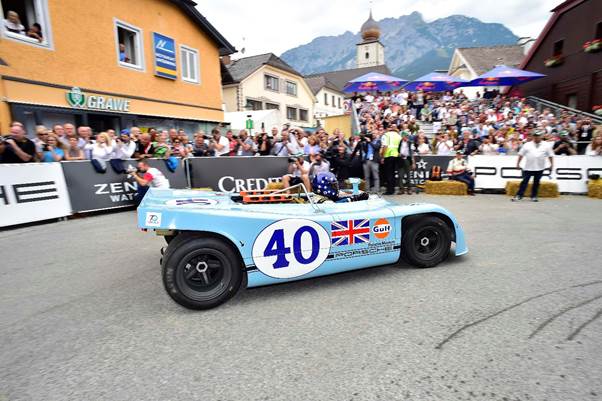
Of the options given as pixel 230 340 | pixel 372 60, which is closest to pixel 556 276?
pixel 230 340

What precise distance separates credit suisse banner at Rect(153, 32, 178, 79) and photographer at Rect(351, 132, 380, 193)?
8845 mm

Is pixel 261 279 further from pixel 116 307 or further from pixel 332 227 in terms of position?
Result: pixel 116 307

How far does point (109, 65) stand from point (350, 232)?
1151 cm

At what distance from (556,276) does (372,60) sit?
85.2 meters

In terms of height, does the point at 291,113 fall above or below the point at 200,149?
above

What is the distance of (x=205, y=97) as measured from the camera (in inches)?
616

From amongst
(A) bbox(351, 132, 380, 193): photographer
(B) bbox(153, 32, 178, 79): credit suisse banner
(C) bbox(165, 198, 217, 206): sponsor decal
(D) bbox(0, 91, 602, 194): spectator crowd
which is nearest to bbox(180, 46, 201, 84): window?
(B) bbox(153, 32, 178, 79): credit suisse banner

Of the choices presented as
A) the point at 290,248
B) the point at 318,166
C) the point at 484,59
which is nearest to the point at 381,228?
the point at 290,248

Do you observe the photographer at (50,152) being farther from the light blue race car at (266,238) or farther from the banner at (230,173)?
the light blue race car at (266,238)

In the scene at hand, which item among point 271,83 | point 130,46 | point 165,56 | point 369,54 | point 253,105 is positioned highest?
point 369,54

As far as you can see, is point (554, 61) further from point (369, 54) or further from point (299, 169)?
point (369, 54)

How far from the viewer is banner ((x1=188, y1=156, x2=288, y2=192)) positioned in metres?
8.77

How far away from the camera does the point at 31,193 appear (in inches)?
257

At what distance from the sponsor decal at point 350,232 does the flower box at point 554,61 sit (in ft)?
77.9
